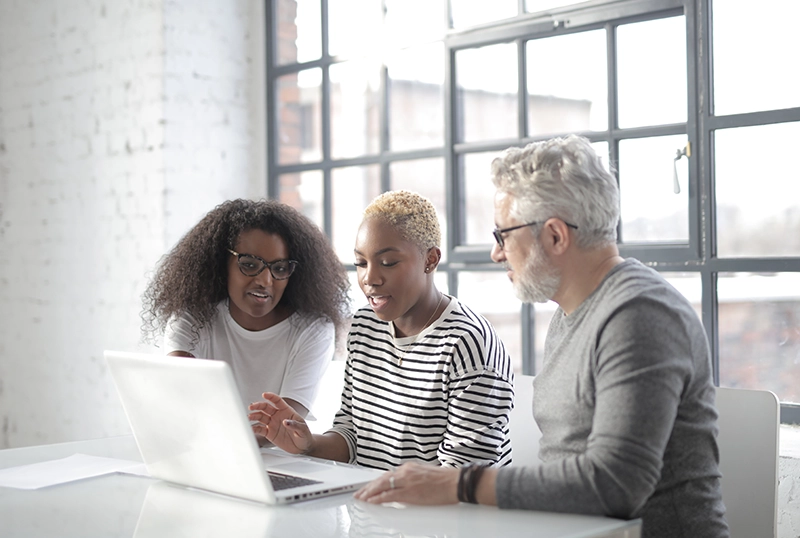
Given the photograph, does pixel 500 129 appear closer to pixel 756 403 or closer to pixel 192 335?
pixel 192 335

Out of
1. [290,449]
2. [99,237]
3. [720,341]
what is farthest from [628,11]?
[99,237]

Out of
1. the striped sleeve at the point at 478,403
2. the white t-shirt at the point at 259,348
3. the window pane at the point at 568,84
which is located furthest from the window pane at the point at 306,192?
the striped sleeve at the point at 478,403

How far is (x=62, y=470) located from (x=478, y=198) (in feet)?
6.26

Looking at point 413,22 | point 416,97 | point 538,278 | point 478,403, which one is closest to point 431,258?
point 478,403

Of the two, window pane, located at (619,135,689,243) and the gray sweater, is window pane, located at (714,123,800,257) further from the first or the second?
the gray sweater

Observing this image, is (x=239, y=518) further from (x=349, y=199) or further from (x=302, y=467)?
(x=349, y=199)

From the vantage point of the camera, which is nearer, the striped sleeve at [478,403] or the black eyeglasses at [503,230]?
the black eyeglasses at [503,230]

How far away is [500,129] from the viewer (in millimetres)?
3281

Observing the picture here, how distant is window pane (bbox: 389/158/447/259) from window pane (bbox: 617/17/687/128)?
0.82m

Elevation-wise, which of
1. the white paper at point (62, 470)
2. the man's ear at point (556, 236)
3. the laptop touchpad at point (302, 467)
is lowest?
the white paper at point (62, 470)

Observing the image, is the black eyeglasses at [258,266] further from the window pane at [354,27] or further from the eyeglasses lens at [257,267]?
the window pane at [354,27]

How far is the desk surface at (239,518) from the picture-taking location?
4.38 feet

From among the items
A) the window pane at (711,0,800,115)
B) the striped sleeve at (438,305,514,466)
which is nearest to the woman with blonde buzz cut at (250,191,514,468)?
the striped sleeve at (438,305,514,466)

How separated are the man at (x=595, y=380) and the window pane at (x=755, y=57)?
1172 millimetres
